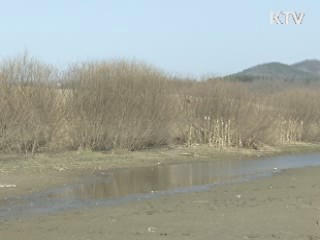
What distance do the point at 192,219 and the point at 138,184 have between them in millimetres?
7697

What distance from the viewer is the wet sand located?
1110 centimetres

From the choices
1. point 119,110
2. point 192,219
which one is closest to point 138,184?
point 192,219

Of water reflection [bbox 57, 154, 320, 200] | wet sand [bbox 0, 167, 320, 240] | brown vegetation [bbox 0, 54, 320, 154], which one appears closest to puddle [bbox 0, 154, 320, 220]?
water reflection [bbox 57, 154, 320, 200]

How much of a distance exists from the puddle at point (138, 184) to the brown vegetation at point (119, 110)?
415 centimetres

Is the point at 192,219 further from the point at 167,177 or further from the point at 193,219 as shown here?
the point at 167,177

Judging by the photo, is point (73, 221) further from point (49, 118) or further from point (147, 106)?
point (147, 106)

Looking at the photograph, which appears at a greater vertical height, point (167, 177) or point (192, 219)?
point (192, 219)

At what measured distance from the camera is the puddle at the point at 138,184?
15.7 meters

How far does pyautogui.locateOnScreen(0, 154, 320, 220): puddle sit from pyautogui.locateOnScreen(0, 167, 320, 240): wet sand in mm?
1181

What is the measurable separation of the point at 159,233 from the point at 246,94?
27.8 meters

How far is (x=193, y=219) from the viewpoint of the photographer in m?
12.8

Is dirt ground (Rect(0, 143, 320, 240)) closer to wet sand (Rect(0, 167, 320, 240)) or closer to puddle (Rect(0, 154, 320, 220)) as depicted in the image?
wet sand (Rect(0, 167, 320, 240))

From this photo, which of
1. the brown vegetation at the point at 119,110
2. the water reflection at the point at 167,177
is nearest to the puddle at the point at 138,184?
the water reflection at the point at 167,177

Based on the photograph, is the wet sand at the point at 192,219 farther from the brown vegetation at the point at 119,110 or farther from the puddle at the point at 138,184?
the brown vegetation at the point at 119,110
